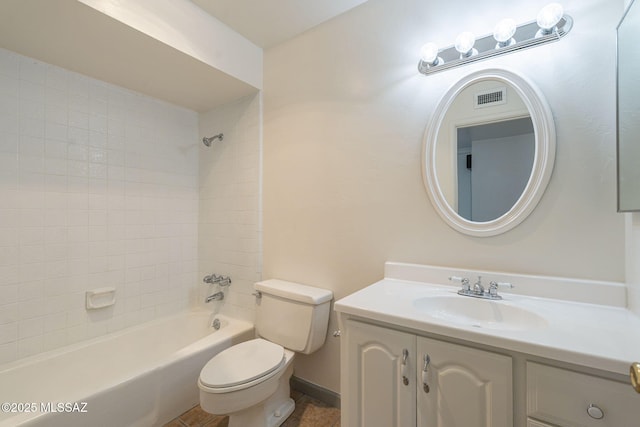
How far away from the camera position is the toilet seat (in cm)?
128

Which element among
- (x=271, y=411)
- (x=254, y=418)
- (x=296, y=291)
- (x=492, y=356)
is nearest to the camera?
(x=492, y=356)

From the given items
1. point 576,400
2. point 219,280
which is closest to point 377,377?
point 576,400

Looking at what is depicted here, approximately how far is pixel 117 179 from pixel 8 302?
930 millimetres

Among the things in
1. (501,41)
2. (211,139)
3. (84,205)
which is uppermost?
(501,41)

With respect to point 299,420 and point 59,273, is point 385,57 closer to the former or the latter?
point 299,420

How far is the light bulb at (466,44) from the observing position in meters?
1.23

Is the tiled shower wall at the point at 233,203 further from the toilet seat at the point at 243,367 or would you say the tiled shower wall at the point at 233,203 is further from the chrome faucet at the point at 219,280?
the toilet seat at the point at 243,367

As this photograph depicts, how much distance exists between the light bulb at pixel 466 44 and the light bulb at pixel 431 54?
0.32 feet

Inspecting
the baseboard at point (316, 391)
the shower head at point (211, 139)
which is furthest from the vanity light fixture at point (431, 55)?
the baseboard at point (316, 391)

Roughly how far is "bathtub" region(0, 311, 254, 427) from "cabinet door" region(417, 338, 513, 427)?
1.36m

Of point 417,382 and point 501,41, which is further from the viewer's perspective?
point 501,41

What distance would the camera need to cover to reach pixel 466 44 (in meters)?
1.23

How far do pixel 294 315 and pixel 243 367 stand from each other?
39cm

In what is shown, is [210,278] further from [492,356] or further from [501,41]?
[501,41]
